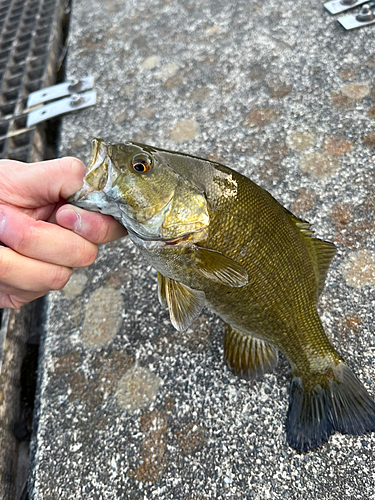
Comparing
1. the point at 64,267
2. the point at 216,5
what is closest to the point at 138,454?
the point at 64,267

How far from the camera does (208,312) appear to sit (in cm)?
191

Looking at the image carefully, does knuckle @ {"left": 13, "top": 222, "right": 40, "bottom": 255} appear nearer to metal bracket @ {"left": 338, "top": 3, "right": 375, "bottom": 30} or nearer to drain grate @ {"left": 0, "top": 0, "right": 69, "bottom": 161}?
drain grate @ {"left": 0, "top": 0, "right": 69, "bottom": 161}

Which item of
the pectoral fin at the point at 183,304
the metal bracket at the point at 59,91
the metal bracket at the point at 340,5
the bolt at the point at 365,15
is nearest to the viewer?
the pectoral fin at the point at 183,304

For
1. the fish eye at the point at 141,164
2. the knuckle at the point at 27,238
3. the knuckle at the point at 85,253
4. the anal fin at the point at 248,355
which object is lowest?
the anal fin at the point at 248,355

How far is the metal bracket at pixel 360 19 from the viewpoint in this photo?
2686 millimetres

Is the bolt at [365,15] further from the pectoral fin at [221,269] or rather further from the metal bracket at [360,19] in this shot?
the pectoral fin at [221,269]

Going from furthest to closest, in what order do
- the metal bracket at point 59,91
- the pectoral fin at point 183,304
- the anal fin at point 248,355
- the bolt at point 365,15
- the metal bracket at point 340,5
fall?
the metal bracket at point 59,91
the metal bracket at point 340,5
the bolt at point 365,15
the anal fin at point 248,355
the pectoral fin at point 183,304

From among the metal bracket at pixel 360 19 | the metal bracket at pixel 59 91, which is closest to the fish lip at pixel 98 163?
the metal bracket at pixel 59 91

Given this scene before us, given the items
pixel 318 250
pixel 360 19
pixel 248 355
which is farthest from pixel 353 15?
pixel 248 355

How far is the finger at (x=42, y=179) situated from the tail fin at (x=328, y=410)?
3.96ft

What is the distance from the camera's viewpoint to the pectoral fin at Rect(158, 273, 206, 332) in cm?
145

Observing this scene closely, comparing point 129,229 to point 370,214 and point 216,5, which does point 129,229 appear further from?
point 216,5

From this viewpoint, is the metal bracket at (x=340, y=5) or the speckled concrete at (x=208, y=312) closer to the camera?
the speckled concrete at (x=208, y=312)

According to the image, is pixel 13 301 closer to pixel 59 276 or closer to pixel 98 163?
pixel 59 276
